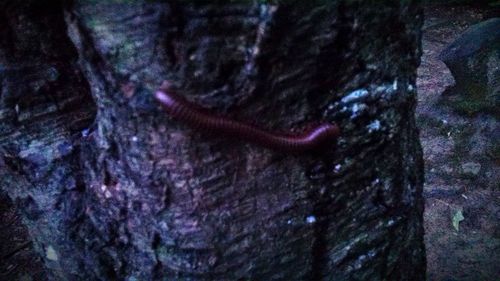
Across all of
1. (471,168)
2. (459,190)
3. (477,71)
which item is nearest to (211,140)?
(459,190)

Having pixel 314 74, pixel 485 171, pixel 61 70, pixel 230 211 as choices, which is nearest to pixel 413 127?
pixel 314 74

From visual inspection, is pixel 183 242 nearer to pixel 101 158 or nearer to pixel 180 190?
pixel 180 190

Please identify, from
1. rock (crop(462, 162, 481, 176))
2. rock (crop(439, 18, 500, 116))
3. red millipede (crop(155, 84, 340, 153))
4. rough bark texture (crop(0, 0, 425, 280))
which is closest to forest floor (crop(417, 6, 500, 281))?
rock (crop(462, 162, 481, 176))

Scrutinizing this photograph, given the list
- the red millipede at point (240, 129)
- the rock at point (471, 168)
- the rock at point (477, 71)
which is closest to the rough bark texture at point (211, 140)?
the red millipede at point (240, 129)

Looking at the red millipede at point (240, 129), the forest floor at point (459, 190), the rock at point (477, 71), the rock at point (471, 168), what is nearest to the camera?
the red millipede at point (240, 129)

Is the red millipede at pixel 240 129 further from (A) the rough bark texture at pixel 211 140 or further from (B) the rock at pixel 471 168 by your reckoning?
(B) the rock at pixel 471 168

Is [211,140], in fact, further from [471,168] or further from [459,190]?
[471,168]
